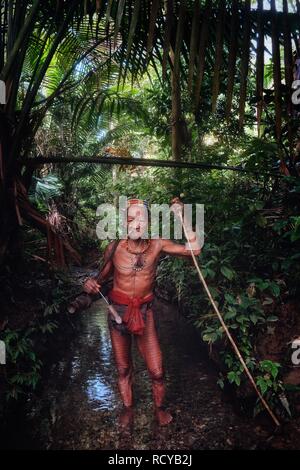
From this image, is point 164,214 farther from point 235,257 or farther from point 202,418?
point 202,418

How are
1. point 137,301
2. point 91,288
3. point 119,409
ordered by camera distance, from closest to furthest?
point 91,288
point 137,301
point 119,409

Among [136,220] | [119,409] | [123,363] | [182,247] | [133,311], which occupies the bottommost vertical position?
[119,409]

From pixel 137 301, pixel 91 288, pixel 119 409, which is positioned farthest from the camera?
pixel 119 409

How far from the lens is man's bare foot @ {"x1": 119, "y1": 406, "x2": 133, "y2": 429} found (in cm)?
295

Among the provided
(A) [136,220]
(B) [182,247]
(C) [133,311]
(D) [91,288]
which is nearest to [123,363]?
(C) [133,311]

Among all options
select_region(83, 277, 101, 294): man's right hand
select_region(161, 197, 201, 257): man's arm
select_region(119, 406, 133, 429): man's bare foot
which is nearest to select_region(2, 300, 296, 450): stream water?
select_region(119, 406, 133, 429): man's bare foot

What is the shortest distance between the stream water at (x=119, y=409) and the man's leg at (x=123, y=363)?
0.09m

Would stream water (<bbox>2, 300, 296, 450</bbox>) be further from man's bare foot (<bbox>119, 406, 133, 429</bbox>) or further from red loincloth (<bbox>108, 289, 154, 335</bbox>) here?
red loincloth (<bbox>108, 289, 154, 335</bbox>)

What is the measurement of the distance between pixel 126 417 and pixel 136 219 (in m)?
1.67

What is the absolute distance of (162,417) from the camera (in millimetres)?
2977

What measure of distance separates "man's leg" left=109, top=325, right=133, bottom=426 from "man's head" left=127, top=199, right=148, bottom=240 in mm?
812

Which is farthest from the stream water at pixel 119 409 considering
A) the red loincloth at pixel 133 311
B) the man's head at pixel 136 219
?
the man's head at pixel 136 219

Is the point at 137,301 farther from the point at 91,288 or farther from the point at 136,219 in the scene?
the point at 136,219

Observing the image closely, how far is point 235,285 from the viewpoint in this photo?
377cm
